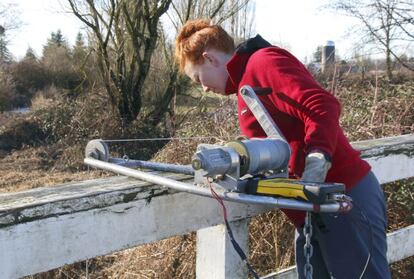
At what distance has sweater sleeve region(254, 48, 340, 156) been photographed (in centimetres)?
193

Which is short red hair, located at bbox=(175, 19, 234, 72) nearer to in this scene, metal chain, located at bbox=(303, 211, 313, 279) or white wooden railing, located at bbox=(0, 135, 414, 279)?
white wooden railing, located at bbox=(0, 135, 414, 279)

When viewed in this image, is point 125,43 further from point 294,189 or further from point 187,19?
point 294,189

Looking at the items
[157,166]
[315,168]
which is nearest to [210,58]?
[157,166]

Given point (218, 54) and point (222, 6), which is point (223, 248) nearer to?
point (218, 54)

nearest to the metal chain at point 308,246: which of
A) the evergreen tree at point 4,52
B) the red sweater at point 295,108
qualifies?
the red sweater at point 295,108

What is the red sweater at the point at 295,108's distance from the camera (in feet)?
6.36

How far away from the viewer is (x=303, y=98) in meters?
1.95

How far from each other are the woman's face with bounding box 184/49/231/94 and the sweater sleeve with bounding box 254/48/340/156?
276mm

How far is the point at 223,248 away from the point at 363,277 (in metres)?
0.59

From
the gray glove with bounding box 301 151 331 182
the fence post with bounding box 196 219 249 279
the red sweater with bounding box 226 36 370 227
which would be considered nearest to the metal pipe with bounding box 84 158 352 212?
the gray glove with bounding box 301 151 331 182

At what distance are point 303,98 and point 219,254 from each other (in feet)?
2.37

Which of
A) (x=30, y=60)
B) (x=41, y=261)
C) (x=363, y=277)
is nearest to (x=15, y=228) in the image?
(x=41, y=261)

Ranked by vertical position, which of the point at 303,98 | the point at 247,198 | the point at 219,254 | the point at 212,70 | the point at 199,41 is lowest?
the point at 219,254

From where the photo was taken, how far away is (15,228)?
1521 millimetres
